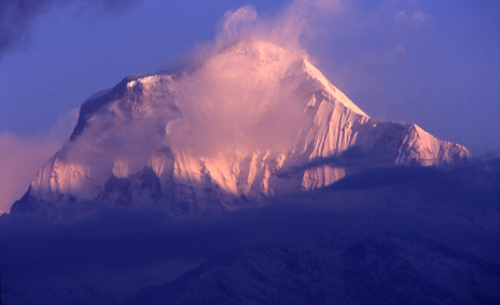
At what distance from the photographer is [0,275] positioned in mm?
194750

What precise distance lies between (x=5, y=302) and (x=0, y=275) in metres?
8.39

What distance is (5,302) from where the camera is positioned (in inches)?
7426
